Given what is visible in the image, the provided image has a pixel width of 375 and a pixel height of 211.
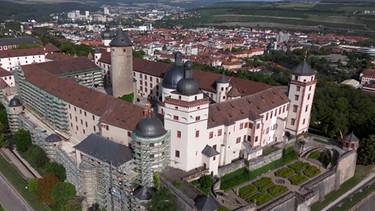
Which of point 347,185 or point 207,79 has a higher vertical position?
point 207,79

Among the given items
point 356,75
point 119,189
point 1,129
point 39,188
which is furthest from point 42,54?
point 356,75

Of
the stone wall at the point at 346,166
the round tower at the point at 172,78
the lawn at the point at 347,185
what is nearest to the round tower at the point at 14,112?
the round tower at the point at 172,78

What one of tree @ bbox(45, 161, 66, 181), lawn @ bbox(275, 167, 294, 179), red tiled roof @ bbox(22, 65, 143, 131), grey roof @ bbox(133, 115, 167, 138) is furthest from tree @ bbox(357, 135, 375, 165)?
tree @ bbox(45, 161, 66, 181)

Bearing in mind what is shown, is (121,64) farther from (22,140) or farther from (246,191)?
(246,191)

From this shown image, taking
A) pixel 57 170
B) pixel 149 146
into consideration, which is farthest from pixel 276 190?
pixel 57 170

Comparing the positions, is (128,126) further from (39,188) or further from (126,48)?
(126,48)
